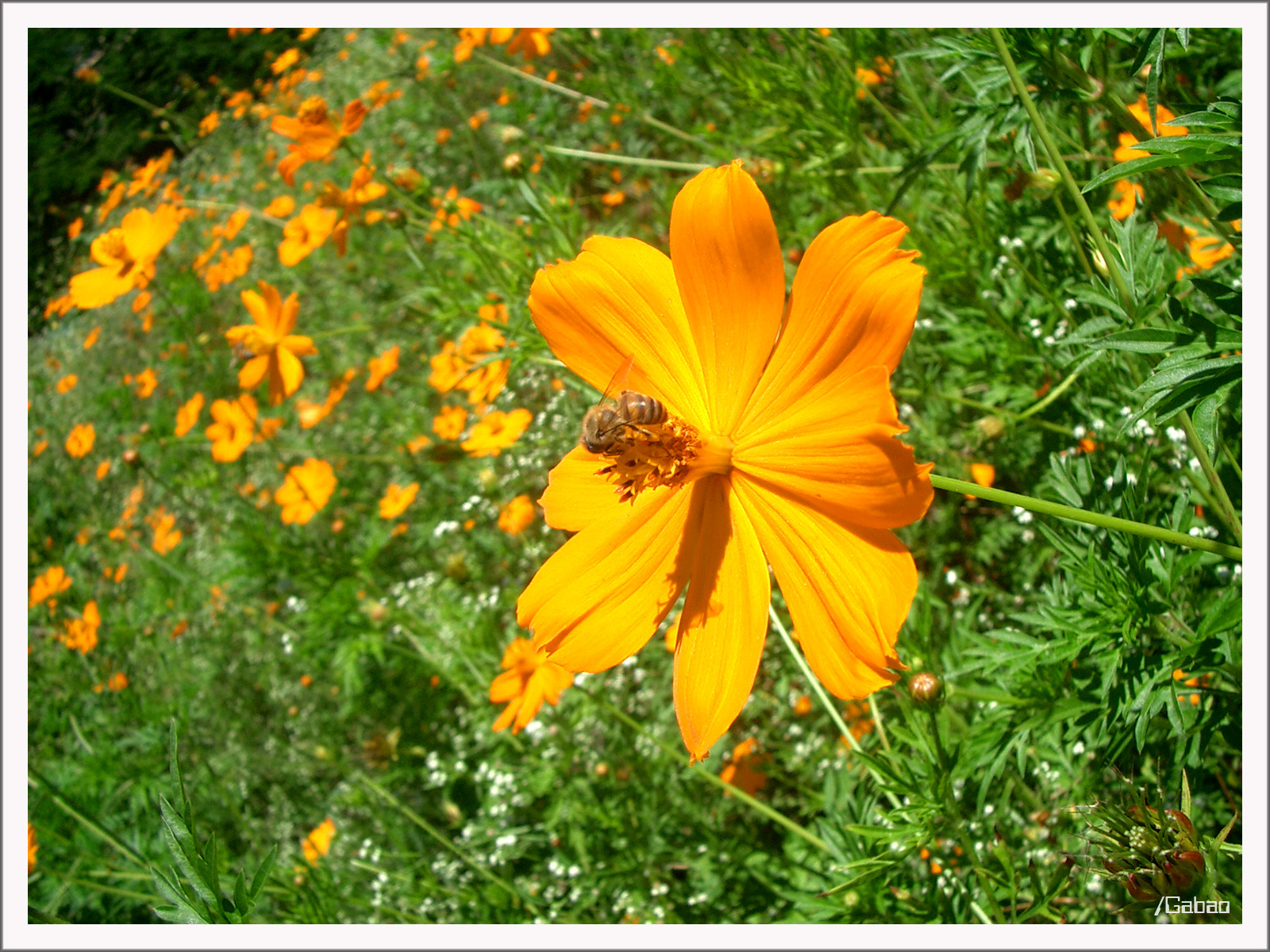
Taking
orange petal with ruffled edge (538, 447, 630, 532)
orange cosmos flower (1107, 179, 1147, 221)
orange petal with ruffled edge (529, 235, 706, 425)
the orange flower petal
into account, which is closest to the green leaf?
orange petal with ruffled edge (529, 235, 706, 425)

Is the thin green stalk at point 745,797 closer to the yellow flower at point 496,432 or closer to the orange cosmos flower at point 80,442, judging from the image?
the yellow flower at point 496,432

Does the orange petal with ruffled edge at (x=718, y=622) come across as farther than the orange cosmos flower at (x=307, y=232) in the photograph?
No

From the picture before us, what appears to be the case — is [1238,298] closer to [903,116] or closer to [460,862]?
[903,116]

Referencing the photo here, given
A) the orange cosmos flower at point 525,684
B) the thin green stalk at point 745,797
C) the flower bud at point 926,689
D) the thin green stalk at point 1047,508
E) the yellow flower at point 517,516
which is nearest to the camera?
the thin green stalk at point 1047,508

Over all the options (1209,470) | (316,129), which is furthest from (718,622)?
(316,129)

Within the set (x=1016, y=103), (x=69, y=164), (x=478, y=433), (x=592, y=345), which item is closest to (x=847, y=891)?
(x=592, y=345)

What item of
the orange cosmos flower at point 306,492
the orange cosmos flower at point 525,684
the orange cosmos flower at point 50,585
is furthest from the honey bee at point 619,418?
the orange cosmos flower at point 50,585

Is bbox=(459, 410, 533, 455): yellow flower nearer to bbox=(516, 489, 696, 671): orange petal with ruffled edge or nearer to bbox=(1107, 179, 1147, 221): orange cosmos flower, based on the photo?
bbox=(516, 489, 696, 671): orange petal with ruffled edge
